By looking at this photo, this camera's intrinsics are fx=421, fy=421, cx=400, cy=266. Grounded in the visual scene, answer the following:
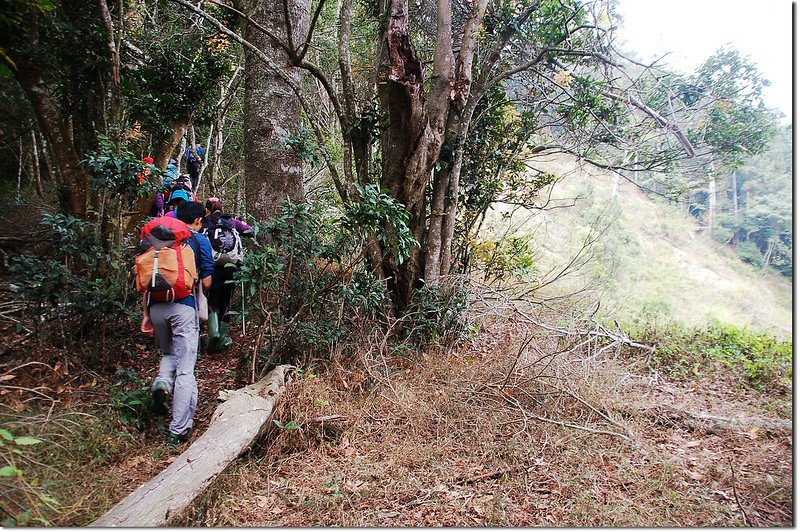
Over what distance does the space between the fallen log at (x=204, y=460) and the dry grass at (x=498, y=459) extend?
177 mm

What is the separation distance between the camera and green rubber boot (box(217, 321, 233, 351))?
5174 mm

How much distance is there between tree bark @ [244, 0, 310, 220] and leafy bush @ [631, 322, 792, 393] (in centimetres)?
563

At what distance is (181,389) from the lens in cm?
347

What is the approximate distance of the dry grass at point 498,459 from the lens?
9.46 ft

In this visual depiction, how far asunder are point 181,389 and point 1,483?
1.26 metres

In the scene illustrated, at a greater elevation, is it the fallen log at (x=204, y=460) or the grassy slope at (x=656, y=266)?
the grassy slope at (x=656, y=266)

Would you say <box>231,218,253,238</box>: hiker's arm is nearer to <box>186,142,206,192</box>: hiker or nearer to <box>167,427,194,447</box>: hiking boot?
<box>167,427,194,447</box>: hiking boot

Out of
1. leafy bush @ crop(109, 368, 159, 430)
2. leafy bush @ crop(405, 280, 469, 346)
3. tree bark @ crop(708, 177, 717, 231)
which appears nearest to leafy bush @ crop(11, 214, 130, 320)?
leafy bush @ crop(109, 368, 159, 430)

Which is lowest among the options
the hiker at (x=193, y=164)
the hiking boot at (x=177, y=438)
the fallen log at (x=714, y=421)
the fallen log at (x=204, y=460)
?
the fallen log at (x=714, y=421)

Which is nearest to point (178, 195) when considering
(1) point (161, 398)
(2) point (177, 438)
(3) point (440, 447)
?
(1) point (161, 398)

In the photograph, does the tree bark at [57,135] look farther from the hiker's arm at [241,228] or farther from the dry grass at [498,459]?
the dry grass at [498,459]

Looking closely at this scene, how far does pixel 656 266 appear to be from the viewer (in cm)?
1180

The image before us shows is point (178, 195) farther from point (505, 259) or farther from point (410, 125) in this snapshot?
point (505, 259)

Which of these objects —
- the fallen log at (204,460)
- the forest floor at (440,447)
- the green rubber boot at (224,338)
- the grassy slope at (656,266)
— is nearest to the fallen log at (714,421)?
the forest floor at (440,447)
